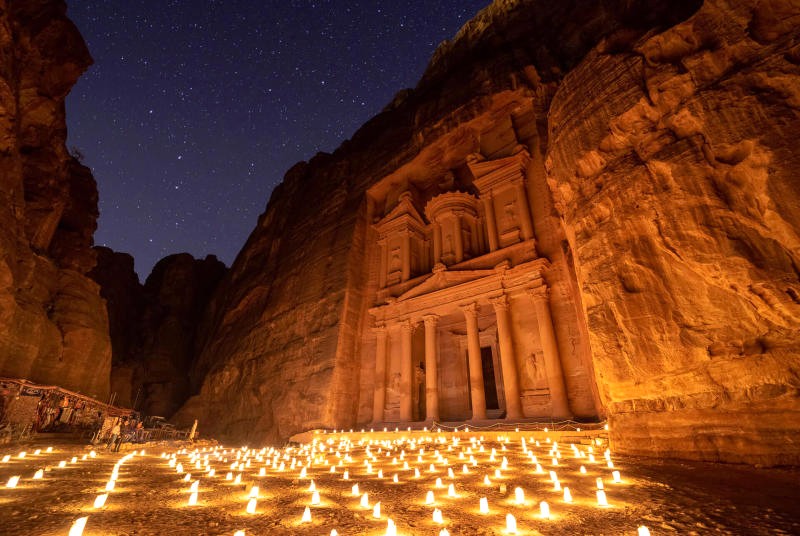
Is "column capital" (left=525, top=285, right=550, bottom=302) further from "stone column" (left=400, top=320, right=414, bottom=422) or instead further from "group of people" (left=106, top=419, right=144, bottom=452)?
"group of people" (left=106, top=419, right=144, bottom=452)

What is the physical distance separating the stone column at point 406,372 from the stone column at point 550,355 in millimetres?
6651

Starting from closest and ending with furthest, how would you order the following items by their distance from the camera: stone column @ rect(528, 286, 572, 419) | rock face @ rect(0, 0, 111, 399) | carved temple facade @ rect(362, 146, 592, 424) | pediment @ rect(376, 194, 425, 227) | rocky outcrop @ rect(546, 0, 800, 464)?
1. rocky outcrop @ rect(546, 0, 800, 464)
2. rock face @ rect(0, 0, 111, 399)
3. stone column @ rect(528, 286, 572, 419)
4. carved temple facade @ rect(362, 146, 592, 424)
5. pediment @ rect(376, 194, 425, 227)

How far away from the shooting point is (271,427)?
62.1ft

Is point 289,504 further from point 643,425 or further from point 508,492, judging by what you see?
point 643,425

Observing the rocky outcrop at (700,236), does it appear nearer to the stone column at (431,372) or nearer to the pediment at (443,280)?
the pediment at (443,280)

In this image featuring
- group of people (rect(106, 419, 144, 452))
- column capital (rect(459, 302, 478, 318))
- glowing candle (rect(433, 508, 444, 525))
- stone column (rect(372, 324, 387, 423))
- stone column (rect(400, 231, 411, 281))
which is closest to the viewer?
glowing candle (rect(433, 508, 444, 525))

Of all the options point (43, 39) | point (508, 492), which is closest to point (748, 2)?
point (508, 492)

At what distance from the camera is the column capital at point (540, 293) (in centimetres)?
1561

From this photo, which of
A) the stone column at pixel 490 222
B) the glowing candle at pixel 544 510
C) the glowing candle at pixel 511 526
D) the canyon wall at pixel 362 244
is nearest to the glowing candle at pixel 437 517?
the glowing candle at pixel 511 526

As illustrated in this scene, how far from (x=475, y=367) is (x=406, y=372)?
371 centimetres

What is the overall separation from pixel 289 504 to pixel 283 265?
24358 mm

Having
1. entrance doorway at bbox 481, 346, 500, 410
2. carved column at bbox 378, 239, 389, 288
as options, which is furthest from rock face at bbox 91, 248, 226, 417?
entrance doorway at bbox 481, 346, 500, 410

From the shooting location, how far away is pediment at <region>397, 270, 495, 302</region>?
1811 centimetres

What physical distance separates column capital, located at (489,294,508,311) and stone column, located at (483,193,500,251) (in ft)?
10.2
